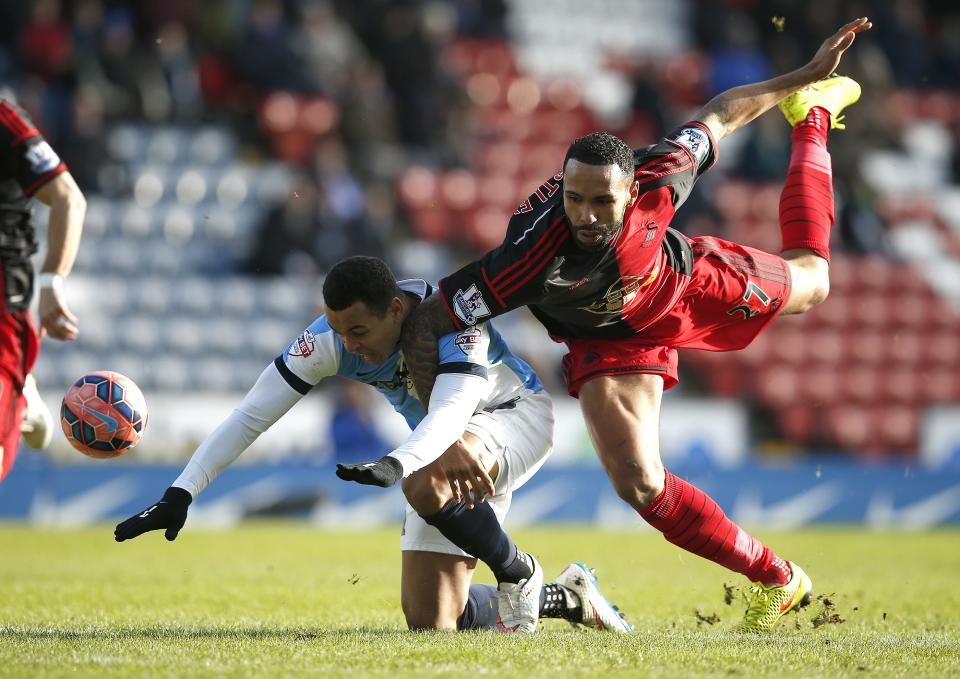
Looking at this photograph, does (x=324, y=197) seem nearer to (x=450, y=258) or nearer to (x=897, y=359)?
(x=450, y=258)

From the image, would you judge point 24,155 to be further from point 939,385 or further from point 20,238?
point 939,385

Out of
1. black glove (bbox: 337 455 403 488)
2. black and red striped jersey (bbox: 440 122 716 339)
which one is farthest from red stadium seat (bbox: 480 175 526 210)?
black glove (bbox: 337 455 403 488)

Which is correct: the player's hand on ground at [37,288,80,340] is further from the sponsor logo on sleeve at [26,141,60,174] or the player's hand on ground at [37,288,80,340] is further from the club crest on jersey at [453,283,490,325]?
the club crest on jersey at [453,283,490,325]

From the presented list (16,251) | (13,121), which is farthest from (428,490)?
(13,121)

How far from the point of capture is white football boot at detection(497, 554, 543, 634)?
5.61 m

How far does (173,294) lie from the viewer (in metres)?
16.1

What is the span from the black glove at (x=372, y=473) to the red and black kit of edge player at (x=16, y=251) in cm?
171

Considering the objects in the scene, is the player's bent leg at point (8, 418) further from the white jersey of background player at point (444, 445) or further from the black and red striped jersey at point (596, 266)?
the black and red striped jersey at point (596, 266)

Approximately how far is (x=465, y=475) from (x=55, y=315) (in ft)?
5.98

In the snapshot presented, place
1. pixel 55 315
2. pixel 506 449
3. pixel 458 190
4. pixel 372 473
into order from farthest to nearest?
1. pixel 458 190
2. pixel 506 449
3. pixel 55 315
4. pixel 372 473

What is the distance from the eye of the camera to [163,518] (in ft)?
16.7

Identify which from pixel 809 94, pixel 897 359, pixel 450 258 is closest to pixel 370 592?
pixel 809 94

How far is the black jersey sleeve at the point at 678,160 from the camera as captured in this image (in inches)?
227

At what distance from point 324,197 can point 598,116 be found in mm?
6437
